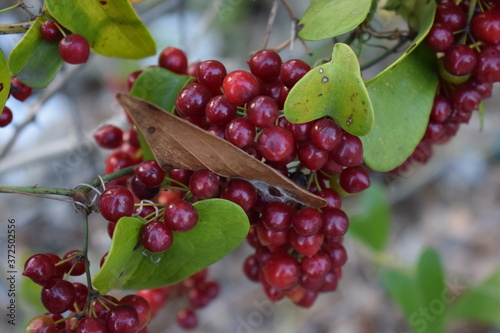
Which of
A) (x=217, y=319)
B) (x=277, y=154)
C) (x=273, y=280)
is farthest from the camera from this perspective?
(x=217, y=319)

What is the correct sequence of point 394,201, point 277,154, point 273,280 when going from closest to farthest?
point 277,154, point 273,280, point 394,201

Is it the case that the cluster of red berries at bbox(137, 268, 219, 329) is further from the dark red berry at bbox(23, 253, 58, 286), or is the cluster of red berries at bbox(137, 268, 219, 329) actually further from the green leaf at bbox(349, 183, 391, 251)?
the green leaf at bbox(349, 183, 391, 251)

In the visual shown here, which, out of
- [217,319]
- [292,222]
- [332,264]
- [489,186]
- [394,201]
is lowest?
[489,186]

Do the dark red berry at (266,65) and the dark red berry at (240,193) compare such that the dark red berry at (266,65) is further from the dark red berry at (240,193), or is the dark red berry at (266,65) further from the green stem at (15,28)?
the green stem at (15,28)

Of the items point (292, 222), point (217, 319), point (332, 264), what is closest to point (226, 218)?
point (292, 222)

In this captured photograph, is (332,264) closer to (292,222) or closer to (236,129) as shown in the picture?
(292,222)

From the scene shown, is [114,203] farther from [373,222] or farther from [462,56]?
[373,222]
